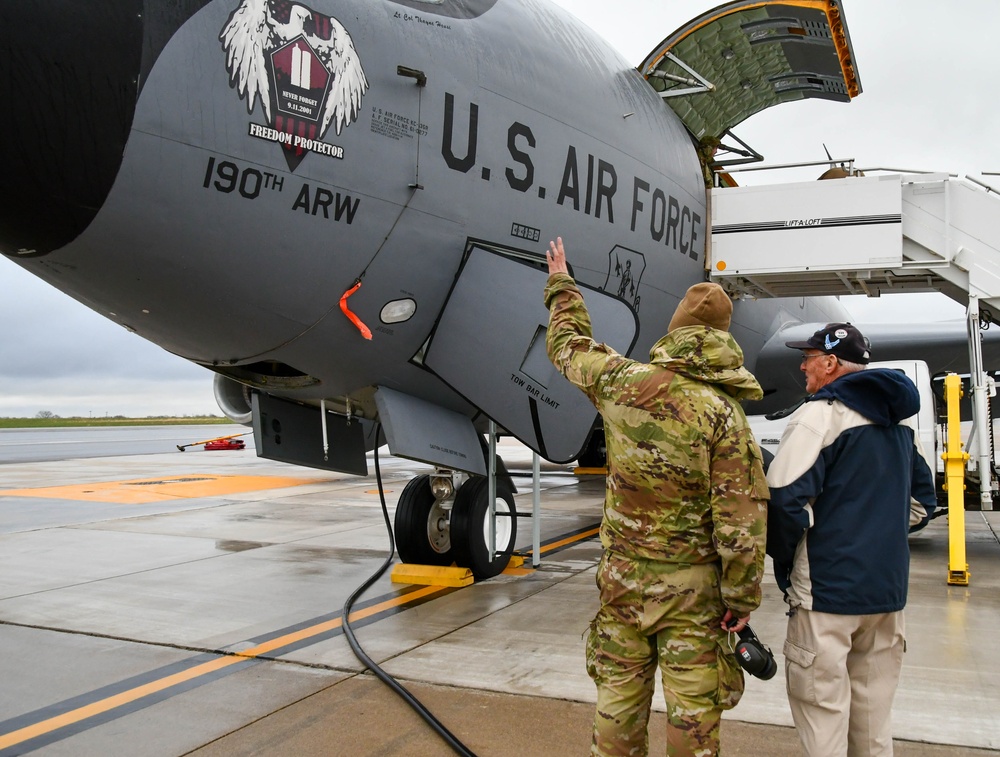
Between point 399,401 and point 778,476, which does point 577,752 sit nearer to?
point 778,476

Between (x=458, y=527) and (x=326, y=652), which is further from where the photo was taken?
(x=458, y=527)

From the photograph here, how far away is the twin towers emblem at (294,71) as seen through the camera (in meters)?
3.91

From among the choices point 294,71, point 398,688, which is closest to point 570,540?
point 398,688

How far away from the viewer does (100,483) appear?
663 inches

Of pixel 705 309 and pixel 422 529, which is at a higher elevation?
pixel 705 309

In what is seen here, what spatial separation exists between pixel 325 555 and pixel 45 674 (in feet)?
12.8

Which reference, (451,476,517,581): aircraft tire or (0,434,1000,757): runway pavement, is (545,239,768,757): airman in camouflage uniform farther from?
(451,476,517,581): aircraft tire

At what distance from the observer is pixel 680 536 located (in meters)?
2.70

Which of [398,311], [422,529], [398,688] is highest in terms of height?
[398,311]

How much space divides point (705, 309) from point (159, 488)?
15.1m

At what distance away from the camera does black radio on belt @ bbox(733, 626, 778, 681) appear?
2539mm

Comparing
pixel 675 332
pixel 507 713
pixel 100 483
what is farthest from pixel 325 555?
pixel 100 483

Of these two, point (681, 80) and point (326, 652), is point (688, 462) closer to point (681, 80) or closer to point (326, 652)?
point (326, 652)

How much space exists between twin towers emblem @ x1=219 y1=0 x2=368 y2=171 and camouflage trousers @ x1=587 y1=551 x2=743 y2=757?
2.63 m
